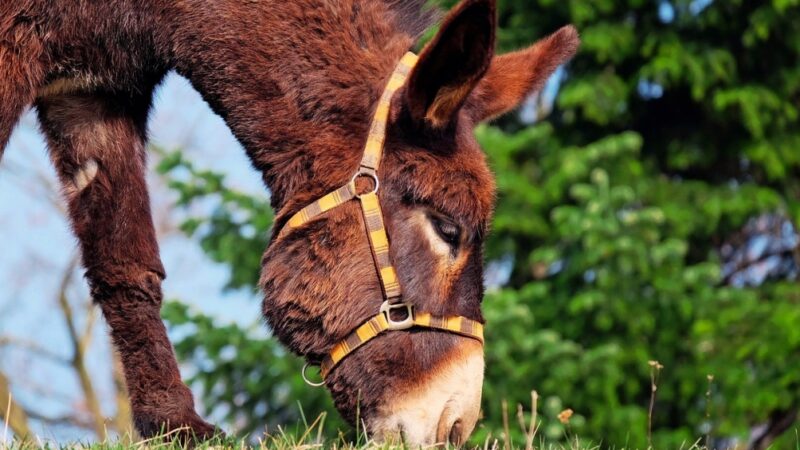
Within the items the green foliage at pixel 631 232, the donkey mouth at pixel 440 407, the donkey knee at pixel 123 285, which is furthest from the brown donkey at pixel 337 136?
the green foliage at pixel 631 232

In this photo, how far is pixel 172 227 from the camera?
1828 cm

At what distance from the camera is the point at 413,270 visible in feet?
13.5

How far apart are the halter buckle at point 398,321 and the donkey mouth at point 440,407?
192mm

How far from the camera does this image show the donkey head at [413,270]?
13.0 feet

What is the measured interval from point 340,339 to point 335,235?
380 mm

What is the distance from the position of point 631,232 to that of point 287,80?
4950mm

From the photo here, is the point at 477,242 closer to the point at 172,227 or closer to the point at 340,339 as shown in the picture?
the point at 340,339

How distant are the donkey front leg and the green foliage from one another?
12.9 ft

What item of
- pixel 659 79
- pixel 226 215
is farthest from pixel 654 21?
pixel 226 215

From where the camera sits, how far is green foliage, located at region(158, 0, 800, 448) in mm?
8750

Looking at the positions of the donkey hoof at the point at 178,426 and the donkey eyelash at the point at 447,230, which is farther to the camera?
the donkey hoof at the point at 178,426

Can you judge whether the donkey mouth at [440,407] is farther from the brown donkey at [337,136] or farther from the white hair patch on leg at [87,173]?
the white hair patch on leg at [87,173]

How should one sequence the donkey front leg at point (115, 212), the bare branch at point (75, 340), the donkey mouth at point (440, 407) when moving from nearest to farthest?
1. the donkey mouth at point (440, 407)
2. the donkey front leg at point (115, 212)
3. the bare branch at point (75, 340)

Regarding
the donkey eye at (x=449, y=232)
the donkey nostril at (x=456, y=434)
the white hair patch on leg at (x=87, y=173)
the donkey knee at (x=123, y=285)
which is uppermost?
the white hair patch on leg at (x=87, y=173)
